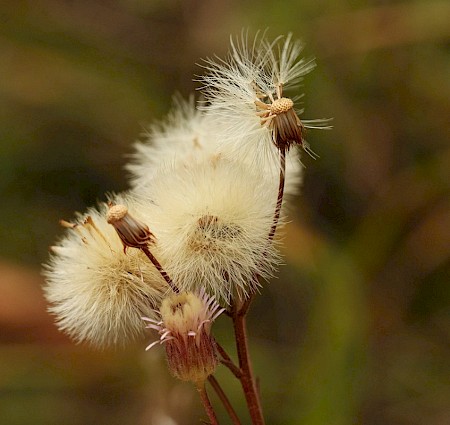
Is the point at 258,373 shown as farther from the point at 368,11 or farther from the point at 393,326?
the point at 368,11

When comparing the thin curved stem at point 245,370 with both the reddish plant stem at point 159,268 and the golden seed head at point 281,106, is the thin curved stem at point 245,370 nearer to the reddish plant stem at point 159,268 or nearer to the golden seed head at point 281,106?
the reddish plant stem at point 159,268

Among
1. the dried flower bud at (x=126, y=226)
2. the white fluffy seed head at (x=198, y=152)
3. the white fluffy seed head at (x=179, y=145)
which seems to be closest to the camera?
the dried flower bud at (x=126, y=226)

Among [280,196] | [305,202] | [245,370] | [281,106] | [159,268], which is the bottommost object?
[305,202]

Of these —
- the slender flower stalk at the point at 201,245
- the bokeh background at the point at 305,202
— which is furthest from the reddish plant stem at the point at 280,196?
the bokeh background at the point at 305,202

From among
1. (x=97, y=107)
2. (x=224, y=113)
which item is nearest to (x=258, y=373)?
Answer: (x=97, y=107)

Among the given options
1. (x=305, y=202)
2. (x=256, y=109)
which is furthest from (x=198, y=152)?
(x=305, y=202)

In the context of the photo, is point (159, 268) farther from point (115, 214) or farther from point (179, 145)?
point (179, 145)
